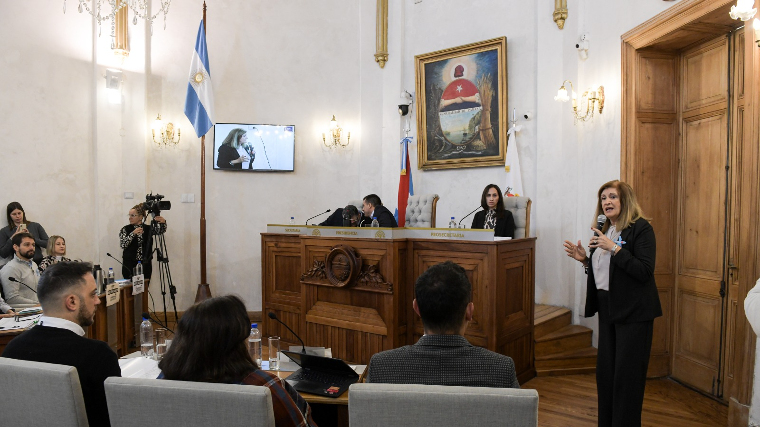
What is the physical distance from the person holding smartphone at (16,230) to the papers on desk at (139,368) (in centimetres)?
366

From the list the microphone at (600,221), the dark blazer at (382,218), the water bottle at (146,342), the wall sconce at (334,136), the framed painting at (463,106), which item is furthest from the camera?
the wall sconce at (334,136)

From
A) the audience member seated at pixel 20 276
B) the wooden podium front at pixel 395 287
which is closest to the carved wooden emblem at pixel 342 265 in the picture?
the wooden podium front at pixel 395 287

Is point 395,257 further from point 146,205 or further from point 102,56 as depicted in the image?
point 102,56

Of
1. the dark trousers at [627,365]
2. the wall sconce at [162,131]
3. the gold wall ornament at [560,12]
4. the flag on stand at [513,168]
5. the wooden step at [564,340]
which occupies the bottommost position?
the wooden step at [564,340]

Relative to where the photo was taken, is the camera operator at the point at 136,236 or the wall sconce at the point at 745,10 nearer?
the wall sconce at the point at 745,10

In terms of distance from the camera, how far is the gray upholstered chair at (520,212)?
532 cm

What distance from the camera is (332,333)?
456cm

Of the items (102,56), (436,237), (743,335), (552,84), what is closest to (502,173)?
(552,84)

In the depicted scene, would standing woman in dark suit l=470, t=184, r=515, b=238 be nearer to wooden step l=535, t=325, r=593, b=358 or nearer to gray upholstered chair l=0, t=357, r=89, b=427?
wooden step l=535, t=325, r=593, b=358

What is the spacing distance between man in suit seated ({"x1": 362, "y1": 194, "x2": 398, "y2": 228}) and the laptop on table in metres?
3.23

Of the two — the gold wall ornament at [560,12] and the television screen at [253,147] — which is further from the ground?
the gold wall ornament at [560,12]

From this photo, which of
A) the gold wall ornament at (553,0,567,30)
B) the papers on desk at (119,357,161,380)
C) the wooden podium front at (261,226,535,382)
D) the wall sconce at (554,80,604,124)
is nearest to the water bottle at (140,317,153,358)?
the papers on desk at (119,357,161,380)

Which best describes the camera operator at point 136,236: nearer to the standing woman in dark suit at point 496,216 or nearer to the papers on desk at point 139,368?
the standing woman in dark suit at point 496,216

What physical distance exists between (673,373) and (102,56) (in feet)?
23.8
